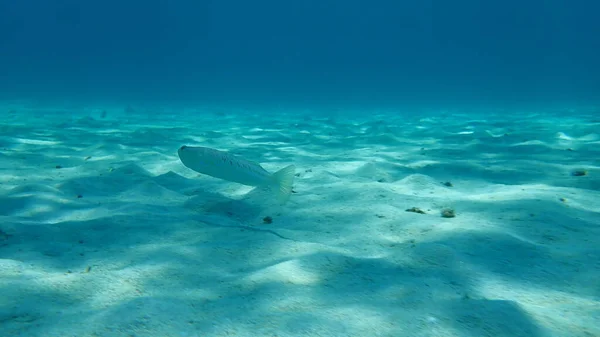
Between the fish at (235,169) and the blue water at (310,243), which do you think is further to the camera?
the fish at (235,169)

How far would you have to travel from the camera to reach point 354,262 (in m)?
2.42

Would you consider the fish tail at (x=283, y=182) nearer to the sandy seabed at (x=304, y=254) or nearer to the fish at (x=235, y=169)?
the fish at (x=235, y=169)

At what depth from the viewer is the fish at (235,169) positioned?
3367 millimetres

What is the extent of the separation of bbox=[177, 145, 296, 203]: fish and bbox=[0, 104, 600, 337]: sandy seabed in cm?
34

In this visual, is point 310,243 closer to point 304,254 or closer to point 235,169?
point 304,254

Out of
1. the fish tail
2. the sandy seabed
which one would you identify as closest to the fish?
the fish tail

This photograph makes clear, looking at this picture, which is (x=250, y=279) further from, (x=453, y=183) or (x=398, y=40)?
(x=398, y=40)

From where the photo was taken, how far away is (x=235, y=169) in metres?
3.38

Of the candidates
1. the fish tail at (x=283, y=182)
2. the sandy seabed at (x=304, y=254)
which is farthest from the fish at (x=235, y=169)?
the sandy seabed at (x=304, y=254)

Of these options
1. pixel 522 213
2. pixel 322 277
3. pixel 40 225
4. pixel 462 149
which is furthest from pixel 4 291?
pixel 462 149

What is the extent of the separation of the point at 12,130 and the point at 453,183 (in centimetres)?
1132

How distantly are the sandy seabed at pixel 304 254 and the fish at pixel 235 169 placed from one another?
1.13 feet

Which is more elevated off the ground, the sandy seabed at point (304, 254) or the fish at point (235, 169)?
the fish at point (235, 169)

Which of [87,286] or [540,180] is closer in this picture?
[87,286]
